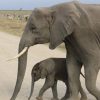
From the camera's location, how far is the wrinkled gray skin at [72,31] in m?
7.77

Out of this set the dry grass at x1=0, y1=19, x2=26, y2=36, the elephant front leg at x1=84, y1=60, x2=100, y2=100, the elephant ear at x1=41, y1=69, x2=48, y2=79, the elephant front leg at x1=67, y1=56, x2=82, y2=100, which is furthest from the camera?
the dry grass at x1=0, y1=19, x2=26, y2=36

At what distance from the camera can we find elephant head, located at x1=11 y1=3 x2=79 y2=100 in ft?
25.5

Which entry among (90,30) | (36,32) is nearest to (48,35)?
(36,32)

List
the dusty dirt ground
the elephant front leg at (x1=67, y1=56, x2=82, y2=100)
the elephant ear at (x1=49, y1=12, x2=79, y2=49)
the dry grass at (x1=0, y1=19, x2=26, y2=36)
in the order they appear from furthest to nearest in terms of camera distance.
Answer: the dry grass at (x1=0, y1=19, x2=26, y2=36), the dusty dirt ground, the elephant front leg at (x1=67, y1=56, x2=82, y2=100), the elephant ear at (x1=49, y1=12, x2=79, y2=49)

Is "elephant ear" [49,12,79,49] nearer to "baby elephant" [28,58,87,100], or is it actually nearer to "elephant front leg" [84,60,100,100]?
"elephant front leg" [84,60,100,100]

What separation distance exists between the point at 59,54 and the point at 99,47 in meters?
8.06

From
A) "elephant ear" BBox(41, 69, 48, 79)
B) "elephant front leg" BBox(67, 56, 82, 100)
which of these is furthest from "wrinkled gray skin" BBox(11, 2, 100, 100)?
"elephant ear" BBox(41, 69, 48, 79)

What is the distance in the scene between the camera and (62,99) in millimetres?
8727

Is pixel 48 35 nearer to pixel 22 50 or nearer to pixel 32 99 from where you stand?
pixel 22 50

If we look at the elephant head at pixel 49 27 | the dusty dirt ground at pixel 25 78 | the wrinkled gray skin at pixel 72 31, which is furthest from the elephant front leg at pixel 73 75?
the dusty dirt ground at pixel 25 78

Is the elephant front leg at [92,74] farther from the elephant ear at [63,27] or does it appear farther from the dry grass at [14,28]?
the dry grass at [14,28]

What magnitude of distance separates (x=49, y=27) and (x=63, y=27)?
0.91 feet

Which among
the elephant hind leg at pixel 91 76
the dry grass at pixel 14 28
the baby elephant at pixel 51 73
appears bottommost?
the dry grass at pixel 14 28

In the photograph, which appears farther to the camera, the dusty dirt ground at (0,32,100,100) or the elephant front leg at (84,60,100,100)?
the dusty dirt ground at (0,32,100,100)
